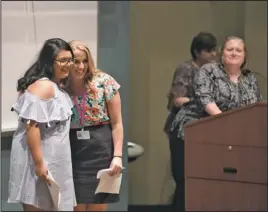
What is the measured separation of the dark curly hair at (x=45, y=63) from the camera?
85.0 inches

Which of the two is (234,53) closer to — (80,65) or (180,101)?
(180,101)

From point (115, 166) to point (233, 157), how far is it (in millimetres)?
549

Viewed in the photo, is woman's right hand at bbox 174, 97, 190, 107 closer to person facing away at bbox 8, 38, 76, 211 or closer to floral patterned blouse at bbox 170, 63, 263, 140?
floral patterned blouse at bbox 170, 63, 263, 140

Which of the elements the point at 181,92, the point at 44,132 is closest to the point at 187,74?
the point at 181,92

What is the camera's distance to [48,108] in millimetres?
2146

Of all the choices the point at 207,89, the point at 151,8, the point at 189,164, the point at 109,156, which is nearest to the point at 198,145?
the point at 189,164

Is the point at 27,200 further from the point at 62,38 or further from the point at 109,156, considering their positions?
the point at 62,38

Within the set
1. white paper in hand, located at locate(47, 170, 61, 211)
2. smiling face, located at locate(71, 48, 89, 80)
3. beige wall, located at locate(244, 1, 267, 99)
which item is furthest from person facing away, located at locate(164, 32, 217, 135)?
white paper in hand, located at locate(47, 170, 61, 211)

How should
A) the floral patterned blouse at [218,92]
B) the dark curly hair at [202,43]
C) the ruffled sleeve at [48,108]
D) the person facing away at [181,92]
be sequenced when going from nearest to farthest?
the ruffled sleeve at [48,108] < the floral patterned blouse at [218,92] < the person facing away at [181,92] < the dark curly hair at [202,43]

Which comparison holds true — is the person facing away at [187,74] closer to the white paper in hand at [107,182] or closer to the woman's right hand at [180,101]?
the woman's right hand at [180,101]

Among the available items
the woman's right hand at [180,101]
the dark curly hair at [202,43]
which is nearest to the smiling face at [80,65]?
the woman's right hand at [180,101]

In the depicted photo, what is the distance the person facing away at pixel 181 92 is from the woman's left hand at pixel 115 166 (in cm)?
37

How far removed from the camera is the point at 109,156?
87.4 inches

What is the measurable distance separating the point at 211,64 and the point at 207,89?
0.12 m
